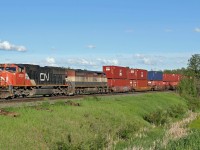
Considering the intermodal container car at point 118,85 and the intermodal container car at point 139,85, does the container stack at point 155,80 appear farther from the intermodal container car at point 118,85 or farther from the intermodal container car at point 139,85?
the intermodal container car at point 118,85

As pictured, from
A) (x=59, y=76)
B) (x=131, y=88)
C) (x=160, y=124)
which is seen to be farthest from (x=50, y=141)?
(x=131, y=88)

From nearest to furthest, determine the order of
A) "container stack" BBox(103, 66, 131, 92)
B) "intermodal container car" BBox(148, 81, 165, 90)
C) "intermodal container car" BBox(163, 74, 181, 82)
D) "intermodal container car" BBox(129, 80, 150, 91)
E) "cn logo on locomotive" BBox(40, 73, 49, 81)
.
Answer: "cn logo on locomotive" BBox(40, 73, 49, 81) → "container stack" BBox(103, 66, 131, 92) → "intermodal container car" BBox(129, 80, 150, 91) → "intermodal container car" BBox(148, 81, 165, 90) → "intermodal container car" BBox(163, 74, 181, 82)

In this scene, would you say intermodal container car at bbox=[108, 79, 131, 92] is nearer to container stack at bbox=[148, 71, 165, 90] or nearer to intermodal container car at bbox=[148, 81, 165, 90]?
intermodal container car at bbox=[148, 81, 165, 90]

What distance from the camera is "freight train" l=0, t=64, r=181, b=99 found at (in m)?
38.5

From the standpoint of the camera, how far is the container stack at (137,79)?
2963 inches

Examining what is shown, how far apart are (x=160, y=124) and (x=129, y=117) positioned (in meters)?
4.63

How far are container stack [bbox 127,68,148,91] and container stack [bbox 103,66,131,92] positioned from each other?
11.7 feet

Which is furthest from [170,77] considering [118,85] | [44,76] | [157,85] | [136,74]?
[44,76]

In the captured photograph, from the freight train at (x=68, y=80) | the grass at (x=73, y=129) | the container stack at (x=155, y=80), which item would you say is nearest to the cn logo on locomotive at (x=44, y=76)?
the freight train at (x=68, y=80)

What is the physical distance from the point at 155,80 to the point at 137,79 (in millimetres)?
10143

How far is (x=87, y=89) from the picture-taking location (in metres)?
57.8

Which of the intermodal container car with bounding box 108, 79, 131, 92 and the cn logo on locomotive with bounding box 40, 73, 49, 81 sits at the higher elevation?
the cn logo on locomotive with bounding box 40, 73, 49, 81

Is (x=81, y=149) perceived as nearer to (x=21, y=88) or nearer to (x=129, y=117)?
(x=129, y=117)

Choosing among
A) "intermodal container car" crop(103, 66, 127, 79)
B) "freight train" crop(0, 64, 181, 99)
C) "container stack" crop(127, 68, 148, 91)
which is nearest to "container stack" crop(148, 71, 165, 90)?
"freight train" crop(0, 64, 181, 99)
